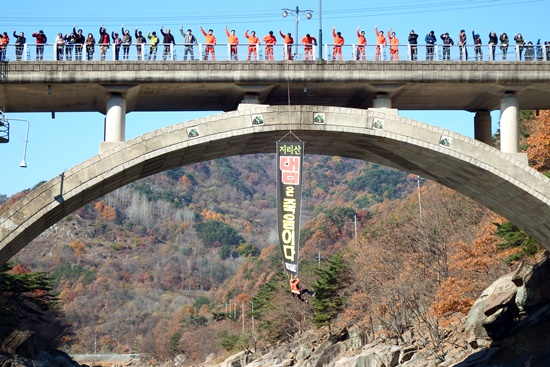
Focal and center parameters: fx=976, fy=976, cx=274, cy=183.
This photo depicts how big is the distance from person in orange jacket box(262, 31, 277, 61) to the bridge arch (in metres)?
1.85

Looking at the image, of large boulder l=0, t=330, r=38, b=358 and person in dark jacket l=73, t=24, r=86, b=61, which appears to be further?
large boulder l=0, t=330, r=38, b=358

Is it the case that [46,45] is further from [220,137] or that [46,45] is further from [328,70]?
[328,70]

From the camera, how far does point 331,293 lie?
7762 cm

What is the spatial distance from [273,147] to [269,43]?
148 inches

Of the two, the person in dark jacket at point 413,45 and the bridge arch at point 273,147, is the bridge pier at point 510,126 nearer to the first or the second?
the bridge arch at point 273,147

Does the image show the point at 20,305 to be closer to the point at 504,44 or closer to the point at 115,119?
the point at 115,119

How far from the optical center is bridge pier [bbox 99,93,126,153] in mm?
28047

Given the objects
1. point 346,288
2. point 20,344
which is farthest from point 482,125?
point 346,288

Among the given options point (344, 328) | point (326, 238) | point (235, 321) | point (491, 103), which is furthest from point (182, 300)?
point (491, 103)

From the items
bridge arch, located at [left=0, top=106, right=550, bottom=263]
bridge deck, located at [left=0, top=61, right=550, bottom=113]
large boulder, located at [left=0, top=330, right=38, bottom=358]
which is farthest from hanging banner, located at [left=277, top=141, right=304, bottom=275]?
large boulder, located at [left=0, top=330, right=38, bottom=358]

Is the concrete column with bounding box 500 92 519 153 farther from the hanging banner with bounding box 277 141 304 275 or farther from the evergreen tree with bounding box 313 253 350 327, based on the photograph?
the evergreen tree with bounding box 313 253 350 327

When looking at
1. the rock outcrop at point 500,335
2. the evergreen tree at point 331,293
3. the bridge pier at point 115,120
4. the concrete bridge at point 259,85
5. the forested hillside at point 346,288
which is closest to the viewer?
the bridge pier at point 115,120

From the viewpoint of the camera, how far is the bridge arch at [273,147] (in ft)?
88.8

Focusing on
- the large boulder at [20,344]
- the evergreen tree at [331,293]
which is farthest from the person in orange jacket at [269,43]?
the evergreen tree at [331,293]
